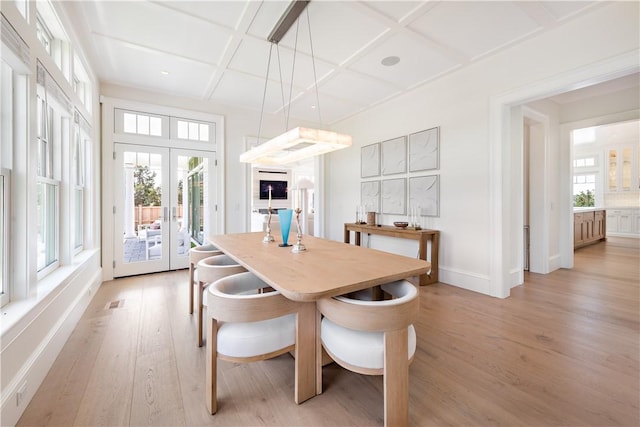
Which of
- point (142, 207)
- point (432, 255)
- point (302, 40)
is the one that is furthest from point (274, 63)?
point (432, 255)

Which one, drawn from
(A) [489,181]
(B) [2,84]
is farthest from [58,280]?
(A) [489,181]

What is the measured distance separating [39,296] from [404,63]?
4.07 m

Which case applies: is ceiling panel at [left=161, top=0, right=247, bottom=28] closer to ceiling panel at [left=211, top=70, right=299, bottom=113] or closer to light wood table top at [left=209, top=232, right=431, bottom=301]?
ceiling panel at [left=211, top=70, right=299, bottom=113]

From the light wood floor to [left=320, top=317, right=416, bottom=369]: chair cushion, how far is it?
0.37 m

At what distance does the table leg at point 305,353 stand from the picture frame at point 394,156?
3.27 meters

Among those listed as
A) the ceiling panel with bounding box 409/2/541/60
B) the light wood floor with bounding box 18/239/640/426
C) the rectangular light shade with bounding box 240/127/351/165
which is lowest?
the light wood floor with bounding box 18/239/640/426

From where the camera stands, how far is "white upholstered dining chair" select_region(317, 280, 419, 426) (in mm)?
1234

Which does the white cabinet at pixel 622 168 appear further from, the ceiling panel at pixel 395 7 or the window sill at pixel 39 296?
the window sill at pixel 39 296

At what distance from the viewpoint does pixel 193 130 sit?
14.7 ft

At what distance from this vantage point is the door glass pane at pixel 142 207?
13.1ft

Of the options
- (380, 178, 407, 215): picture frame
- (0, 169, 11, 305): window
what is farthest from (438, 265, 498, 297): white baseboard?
(0, 169, 11, 305): window

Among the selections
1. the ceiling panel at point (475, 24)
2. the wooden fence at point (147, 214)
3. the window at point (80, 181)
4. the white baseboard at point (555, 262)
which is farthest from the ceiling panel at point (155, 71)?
the white baseboard at point (555, 262)

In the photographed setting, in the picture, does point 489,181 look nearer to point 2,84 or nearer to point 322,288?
point 322,288

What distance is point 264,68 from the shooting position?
3416 mm
